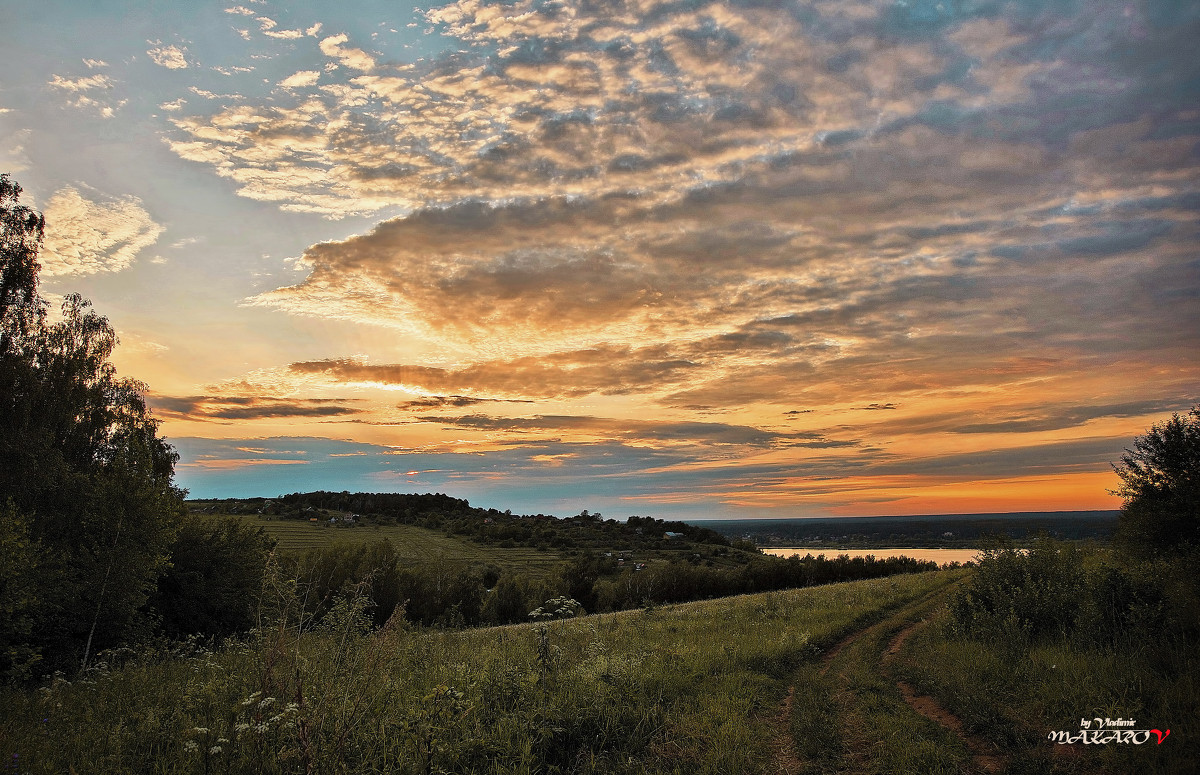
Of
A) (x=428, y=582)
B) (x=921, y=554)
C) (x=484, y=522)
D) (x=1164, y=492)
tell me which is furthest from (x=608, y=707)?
(x=484, y=522)

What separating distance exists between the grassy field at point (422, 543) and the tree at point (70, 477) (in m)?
53.7

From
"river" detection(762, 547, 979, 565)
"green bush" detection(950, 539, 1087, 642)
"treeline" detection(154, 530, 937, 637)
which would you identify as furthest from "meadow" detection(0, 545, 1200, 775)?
"river" detection(762, 547, 979, 565)

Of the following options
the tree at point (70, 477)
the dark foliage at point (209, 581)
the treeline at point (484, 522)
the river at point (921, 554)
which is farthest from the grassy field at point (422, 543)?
the dark foliage at point (209, 581)

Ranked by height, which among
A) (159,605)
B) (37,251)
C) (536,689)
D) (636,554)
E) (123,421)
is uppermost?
(37,251)

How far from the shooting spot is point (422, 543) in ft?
393

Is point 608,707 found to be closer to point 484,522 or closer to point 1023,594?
point 1023,594

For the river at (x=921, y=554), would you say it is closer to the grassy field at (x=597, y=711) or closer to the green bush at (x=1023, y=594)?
the green bush at (x=1023, y=594)

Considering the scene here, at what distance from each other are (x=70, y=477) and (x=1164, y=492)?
43737 mm

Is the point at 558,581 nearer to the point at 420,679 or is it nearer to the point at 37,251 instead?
the point at 37,251

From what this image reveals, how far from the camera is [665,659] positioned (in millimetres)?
11812

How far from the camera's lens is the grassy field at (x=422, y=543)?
3794 inches

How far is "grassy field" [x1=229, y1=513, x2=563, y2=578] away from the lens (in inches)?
3794

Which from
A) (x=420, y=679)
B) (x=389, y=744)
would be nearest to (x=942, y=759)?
(x=389, y=744)

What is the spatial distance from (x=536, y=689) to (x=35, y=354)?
119 ft
